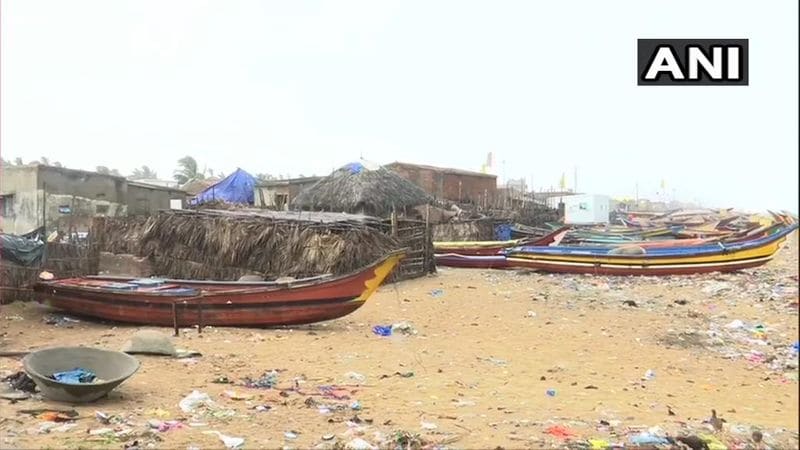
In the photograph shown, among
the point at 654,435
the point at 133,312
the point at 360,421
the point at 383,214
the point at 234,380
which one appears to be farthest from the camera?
the point at 383,214

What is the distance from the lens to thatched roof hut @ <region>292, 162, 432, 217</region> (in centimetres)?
1861

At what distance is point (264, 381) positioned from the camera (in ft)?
17.5

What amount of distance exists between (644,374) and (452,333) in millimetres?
2774

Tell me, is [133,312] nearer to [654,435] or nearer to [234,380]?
[234,380]

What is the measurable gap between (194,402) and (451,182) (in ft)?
81.7

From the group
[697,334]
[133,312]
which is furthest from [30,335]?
[697,334]

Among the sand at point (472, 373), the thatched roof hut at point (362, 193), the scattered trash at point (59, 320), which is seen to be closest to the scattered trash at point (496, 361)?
the sand at point (472, 373)

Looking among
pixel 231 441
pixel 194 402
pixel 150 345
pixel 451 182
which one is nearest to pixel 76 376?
pixel 194 402

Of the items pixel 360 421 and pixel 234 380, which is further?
pixel 234 380

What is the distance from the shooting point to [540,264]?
51.9ft

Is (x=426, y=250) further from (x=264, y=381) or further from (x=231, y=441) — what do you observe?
(x=231, y=441)

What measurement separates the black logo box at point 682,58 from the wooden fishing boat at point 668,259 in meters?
11.9

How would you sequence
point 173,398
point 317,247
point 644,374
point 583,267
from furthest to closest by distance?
point 583,267
point 317,247
point 644,374
point 173,398

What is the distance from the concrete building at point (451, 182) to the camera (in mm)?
27406
